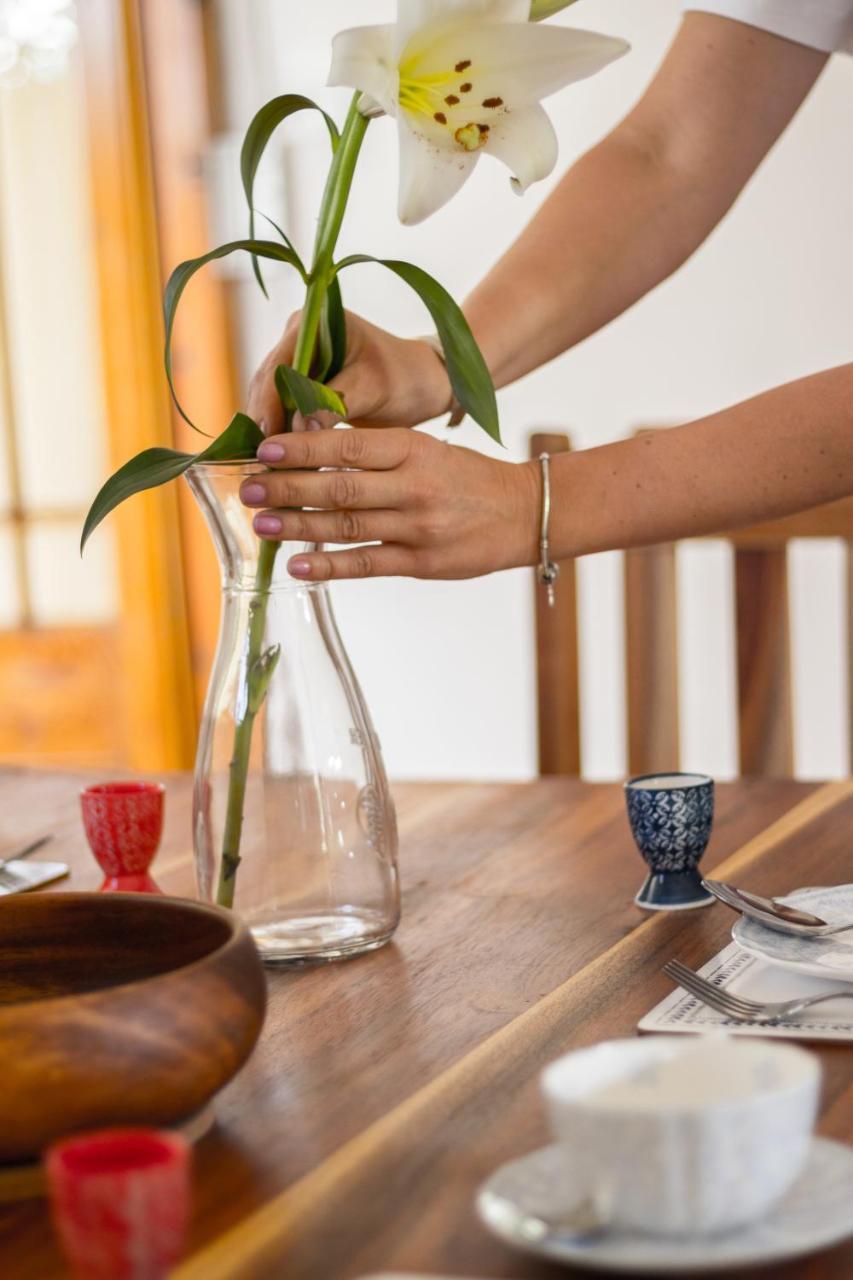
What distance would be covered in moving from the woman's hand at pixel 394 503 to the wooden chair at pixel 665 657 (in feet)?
2.30

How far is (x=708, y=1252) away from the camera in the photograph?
0.47 metres

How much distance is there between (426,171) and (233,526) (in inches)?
8.4

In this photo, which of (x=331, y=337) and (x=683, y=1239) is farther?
(x=331, y=337)

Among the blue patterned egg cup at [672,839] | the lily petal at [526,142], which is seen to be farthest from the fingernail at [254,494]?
the blue patterned egg cup at [672,839]

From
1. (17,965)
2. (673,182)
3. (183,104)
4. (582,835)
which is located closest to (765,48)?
(673,182)

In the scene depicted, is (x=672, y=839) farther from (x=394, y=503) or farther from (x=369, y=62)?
(x=369, y=62)

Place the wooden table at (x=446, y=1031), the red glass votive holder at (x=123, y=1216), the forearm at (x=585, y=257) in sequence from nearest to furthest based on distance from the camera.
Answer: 1. the red glass votive holder at (x=123, y=1216)
2. the wooden table at (x=446, y=1031)
3. the forearm at (x=585, y=257)

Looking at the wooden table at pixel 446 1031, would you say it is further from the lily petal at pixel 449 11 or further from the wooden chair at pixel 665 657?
the lily petal at pixel 449 11

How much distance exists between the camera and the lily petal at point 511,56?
787 mm

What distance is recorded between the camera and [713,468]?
1027 millimetres

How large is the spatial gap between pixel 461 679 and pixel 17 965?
8.00 feet

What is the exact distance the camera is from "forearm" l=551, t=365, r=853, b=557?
101 centimetres

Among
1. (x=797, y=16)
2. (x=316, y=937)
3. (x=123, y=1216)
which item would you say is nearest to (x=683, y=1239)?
(x=123, y=1216)

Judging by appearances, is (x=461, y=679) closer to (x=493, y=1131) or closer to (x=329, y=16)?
(x=329, y=16)
